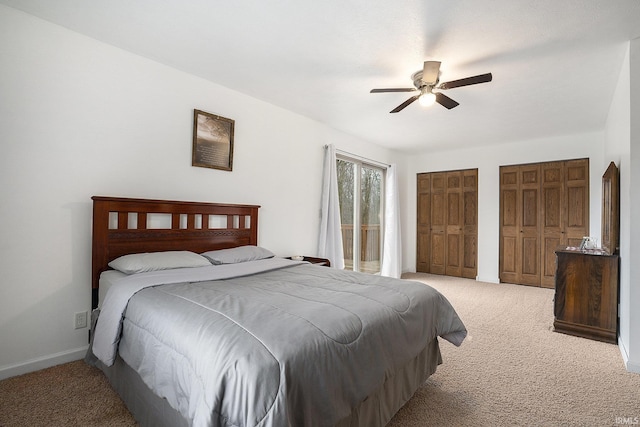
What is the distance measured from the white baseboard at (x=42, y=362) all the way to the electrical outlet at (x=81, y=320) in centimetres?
18

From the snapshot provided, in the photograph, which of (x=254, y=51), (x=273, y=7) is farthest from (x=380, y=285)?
(x=254, y=51)

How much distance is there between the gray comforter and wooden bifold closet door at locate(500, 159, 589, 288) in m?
4.01

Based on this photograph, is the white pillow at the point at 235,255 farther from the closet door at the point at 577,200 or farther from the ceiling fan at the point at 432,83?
the closet door at the point at 577,200

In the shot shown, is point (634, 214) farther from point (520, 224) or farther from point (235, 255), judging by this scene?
point (235, 255)

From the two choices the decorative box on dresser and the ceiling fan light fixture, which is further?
the decorative box on dresser

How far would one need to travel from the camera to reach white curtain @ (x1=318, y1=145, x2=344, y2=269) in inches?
169

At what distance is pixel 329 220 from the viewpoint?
14.3ft

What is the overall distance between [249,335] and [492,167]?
5.69 meters

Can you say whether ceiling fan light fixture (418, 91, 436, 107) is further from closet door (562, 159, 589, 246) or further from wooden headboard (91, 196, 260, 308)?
closet door (562, 159, 589, 246)

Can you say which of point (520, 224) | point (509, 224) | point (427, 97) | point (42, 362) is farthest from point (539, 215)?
point (42, 362)

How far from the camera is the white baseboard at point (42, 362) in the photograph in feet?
6.83

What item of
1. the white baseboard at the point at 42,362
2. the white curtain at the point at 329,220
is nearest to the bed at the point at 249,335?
the white baseboard at the point at 42,362

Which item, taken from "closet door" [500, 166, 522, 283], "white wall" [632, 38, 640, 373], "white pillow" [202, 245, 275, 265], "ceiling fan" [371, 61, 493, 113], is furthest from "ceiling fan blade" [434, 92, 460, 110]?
"closet door" [500, 166, 522, 283]

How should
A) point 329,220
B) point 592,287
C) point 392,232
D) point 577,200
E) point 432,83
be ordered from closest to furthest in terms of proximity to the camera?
point 432,83
point 592,287
point 329,220
point 577,200
point 392,232
